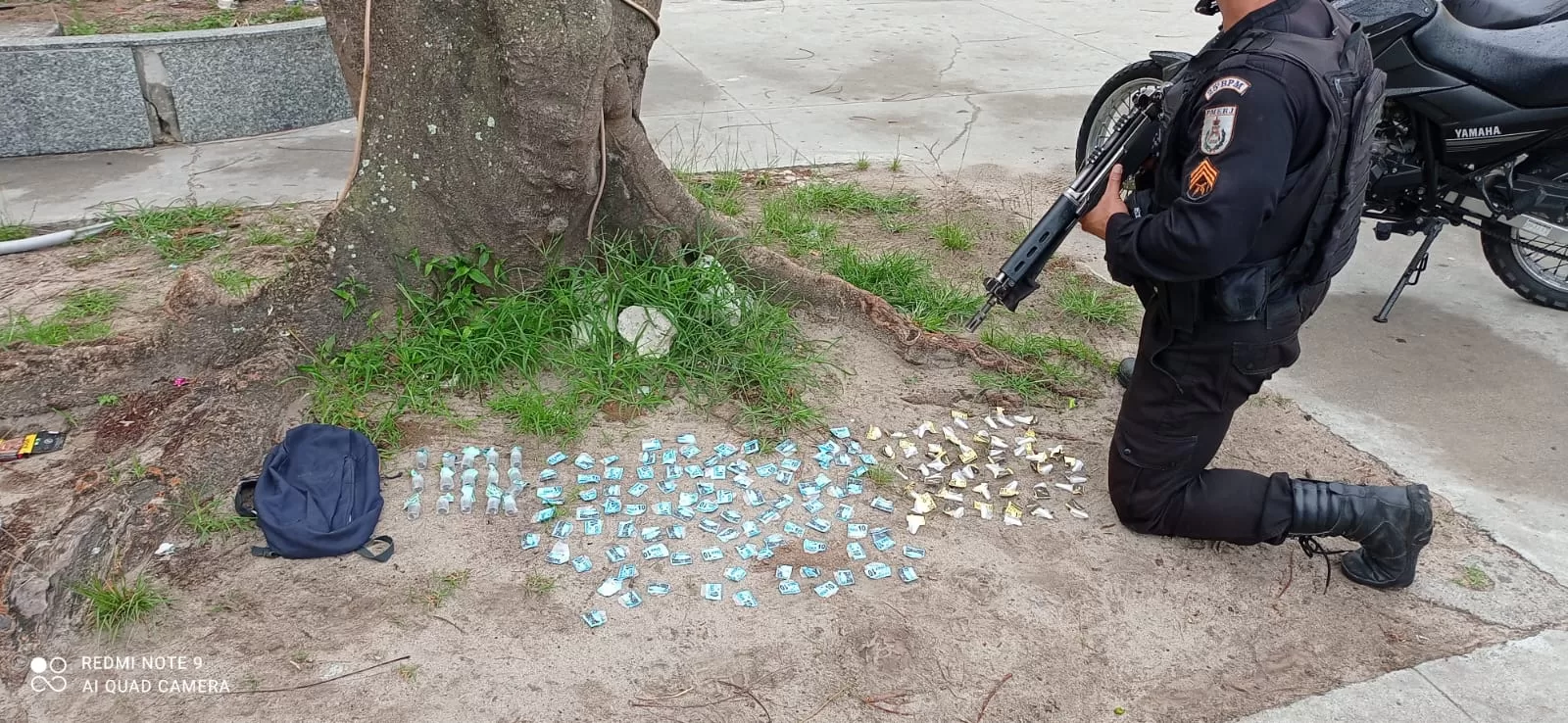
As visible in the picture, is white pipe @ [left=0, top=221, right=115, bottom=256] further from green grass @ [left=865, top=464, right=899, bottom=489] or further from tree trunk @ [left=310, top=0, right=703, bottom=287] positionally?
green grass @ [left=865, top=464, right=899, bottom=489]

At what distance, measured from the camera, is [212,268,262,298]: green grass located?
3.74 meters

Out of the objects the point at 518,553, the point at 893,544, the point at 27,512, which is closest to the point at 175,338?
the point at 27,512

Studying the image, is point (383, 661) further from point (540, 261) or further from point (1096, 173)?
point (1096, 173)

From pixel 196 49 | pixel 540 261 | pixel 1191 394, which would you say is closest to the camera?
pixel 1191 394

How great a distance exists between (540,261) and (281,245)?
1.47 m

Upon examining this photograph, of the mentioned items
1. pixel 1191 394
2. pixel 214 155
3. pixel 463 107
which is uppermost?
pixel 463 107

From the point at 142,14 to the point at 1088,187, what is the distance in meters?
6.07

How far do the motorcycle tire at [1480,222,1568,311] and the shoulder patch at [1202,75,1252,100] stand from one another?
2.67m

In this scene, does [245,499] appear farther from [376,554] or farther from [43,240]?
[43,240]

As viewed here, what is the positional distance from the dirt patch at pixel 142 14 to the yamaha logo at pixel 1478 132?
5.67 meters

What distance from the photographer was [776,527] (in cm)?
280

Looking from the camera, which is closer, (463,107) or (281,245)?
(463,107)

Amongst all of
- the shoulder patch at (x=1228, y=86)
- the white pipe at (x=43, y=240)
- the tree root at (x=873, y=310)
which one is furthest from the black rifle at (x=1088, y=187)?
the white pipe at (x=43, y=240)

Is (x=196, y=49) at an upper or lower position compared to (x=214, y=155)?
upper
